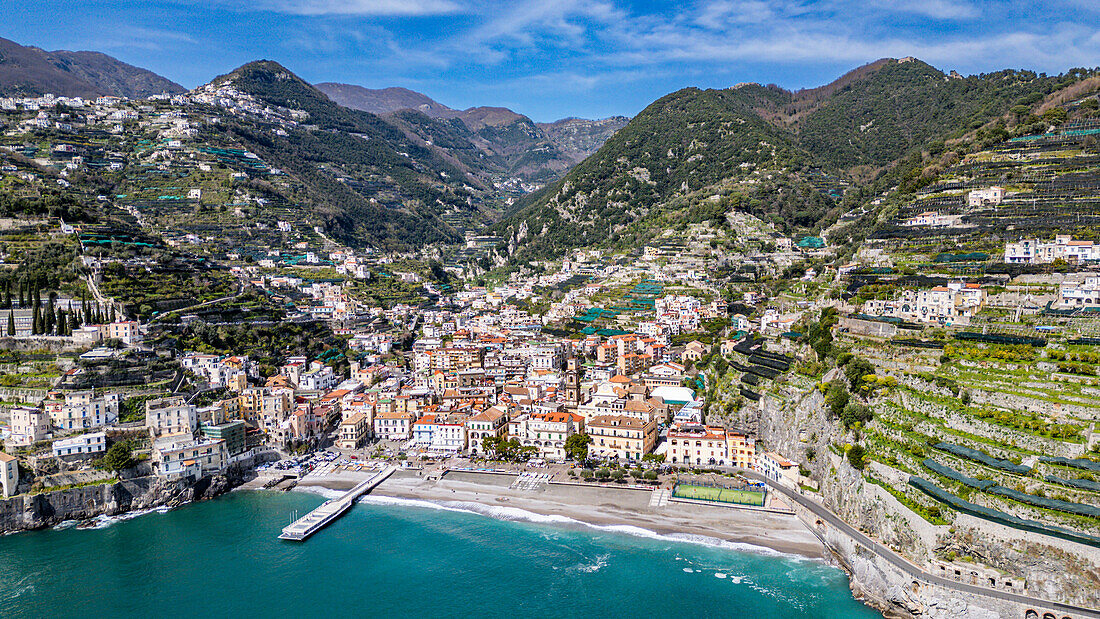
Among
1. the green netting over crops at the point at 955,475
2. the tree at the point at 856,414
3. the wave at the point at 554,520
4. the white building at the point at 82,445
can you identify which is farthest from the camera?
the white building at the point at 82,445

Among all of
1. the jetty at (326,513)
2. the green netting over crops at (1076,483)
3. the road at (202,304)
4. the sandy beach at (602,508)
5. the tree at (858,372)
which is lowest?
the jetty at (326,513)

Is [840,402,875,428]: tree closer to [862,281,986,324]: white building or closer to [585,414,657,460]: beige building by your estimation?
[862,281,986,324]: white building

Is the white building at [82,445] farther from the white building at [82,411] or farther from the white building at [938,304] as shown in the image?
the white building at [938,304]

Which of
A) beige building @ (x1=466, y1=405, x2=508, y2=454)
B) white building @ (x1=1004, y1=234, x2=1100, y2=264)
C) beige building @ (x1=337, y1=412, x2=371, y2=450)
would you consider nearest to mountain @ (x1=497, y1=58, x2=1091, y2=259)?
white building @ (x1=1004, y1=234, x2=1100, y2=264)

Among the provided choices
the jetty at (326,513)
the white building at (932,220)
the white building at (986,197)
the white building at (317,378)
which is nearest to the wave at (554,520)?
the jetty at (326,513)

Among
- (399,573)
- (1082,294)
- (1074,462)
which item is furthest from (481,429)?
(1082,294)

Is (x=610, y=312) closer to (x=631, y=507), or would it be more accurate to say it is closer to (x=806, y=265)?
(x=806, y=265)
